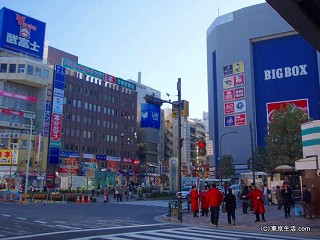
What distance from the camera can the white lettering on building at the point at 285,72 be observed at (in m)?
72.1

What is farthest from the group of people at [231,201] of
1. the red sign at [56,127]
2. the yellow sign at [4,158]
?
the red sign at [56,127]

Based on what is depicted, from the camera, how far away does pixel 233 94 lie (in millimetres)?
79000

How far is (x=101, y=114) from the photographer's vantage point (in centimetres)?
8694

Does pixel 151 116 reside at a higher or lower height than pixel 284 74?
lower

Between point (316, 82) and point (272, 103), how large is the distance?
9073 millimetres

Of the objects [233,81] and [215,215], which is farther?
[233,81]

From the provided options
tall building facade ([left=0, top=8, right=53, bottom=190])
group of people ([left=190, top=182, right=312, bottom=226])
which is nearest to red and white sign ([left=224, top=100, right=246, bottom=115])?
tall building facade ([left=0, top=8, right=53, bottom=190])

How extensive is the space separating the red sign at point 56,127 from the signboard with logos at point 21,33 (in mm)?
11974

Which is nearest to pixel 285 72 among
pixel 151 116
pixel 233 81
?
pixel 233 81

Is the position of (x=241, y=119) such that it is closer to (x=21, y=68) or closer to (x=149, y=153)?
(x=149, y=153)

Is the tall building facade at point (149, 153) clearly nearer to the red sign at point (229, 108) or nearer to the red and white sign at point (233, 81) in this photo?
the red sign at point (229, 108)

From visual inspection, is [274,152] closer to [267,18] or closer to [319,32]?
[319,32]

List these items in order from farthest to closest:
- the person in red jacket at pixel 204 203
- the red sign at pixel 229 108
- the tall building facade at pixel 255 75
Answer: the red sign at pixel 229 108
the tall building facade at pixel 255 75
the person in red jacket at pixel 204 203

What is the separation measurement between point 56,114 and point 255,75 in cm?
4187
